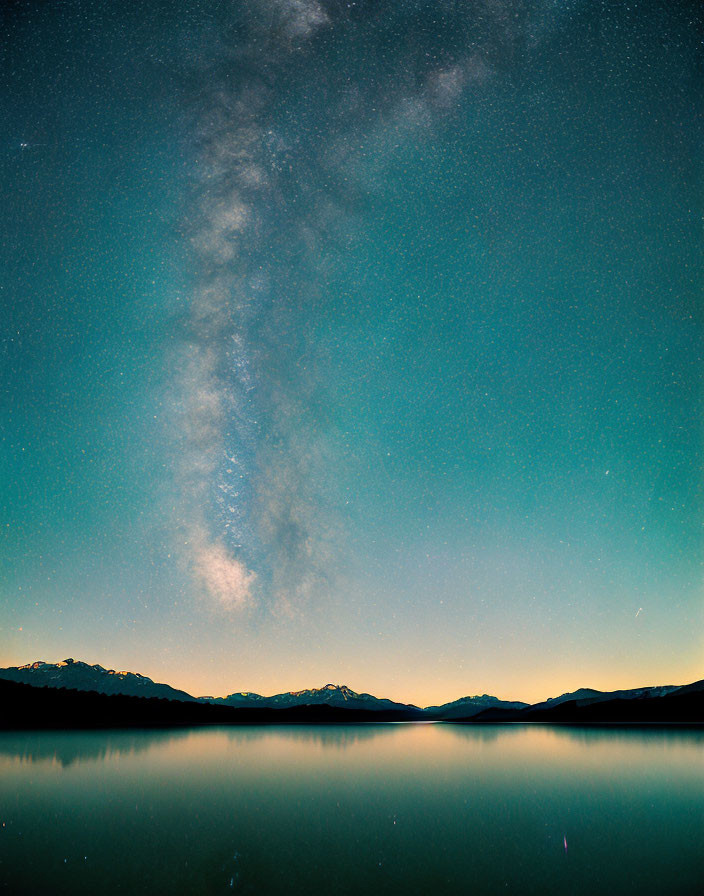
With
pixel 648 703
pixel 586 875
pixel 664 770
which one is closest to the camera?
pixel 586 875

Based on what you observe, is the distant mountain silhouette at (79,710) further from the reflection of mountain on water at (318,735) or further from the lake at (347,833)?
the lake at (347,833)

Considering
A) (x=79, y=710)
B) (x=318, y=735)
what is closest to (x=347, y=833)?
(x=318, y=735)

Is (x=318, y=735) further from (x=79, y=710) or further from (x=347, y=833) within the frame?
(x=347, y=833)

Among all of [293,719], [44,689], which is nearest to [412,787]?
[44,689]

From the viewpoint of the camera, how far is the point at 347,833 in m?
15.9

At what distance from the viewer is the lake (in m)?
11.2

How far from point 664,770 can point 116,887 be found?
117ft

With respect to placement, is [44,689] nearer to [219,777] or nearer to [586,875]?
[219,777]

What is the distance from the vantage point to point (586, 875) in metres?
11.8

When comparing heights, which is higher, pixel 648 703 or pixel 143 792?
pixel 143 792

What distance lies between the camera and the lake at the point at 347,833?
11.2m

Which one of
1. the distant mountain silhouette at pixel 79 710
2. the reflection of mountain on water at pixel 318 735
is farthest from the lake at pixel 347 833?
the distant mountain silhouette at pixel 79 710

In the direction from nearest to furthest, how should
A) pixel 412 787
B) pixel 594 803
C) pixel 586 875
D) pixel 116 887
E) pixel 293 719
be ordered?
pixel 116 887 → pixel 586 875 → pixel 594 803 → pixel 412 787 → pixel 293 719

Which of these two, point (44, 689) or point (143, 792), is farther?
point (44, 689)
